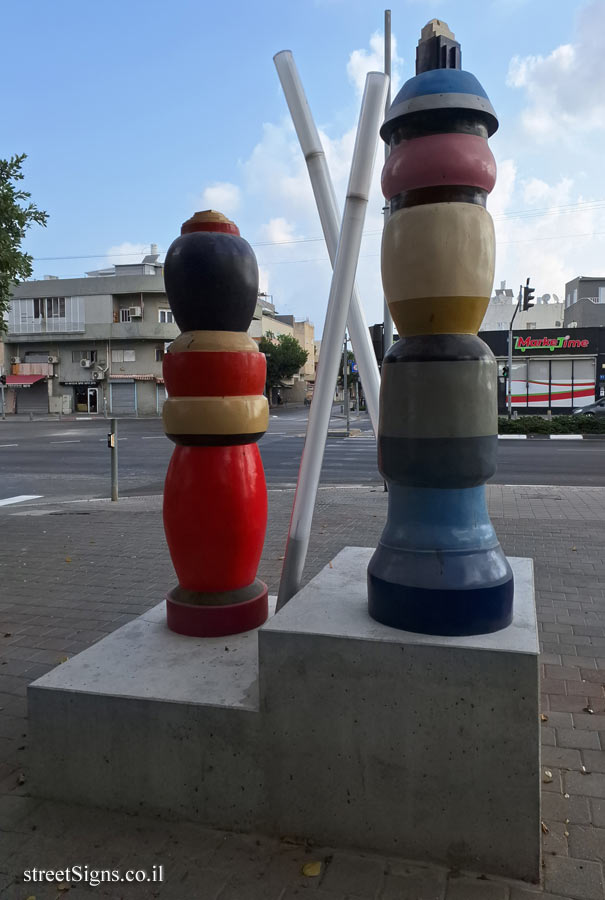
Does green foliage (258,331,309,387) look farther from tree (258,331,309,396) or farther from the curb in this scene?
the curb

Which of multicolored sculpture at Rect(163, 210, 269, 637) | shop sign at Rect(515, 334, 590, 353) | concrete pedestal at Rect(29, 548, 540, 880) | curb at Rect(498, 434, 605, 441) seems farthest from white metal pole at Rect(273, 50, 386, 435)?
shop sign at Rect(515, 334, 590, 353)

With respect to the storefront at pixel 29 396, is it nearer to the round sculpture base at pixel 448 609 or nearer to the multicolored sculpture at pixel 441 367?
the multicolored sculpture at pixel 441 367

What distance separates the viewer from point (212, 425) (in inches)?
132

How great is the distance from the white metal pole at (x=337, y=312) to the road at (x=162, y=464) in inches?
403

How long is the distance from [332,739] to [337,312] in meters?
1.82

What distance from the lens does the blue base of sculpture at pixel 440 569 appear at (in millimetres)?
2566

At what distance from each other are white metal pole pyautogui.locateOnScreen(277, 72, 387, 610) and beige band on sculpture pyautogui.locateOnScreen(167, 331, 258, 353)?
0.43 meters

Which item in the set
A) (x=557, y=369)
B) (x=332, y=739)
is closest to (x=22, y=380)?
Answer: (x=557, y=369)

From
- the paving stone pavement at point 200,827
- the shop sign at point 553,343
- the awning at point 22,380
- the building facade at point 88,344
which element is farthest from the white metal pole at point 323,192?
the awning at point 22,380

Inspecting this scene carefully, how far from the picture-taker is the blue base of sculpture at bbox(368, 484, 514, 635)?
8.42 ft

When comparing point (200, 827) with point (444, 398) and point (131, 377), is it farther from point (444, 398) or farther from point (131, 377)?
point (131, 377)

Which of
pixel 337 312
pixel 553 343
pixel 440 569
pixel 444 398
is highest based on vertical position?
pixel 553 343

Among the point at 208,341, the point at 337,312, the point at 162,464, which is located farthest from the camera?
the point at 162,464

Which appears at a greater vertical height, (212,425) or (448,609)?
(212,425)
